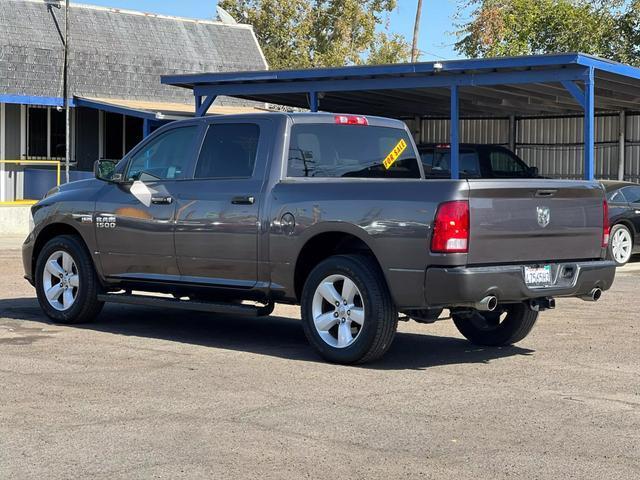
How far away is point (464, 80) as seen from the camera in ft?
70.5

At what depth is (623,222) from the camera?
61.0 feet

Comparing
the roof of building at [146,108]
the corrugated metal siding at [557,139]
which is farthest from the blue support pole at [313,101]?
the corrugated metal siding at [557,139]

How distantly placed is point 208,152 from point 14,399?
331cm

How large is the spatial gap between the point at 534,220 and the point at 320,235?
1646mm

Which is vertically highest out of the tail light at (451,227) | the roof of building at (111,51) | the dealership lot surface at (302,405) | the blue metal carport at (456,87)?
the roof of building at (111,51)

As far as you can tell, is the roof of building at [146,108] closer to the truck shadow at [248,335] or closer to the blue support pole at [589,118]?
the blue support pole at [589,118]

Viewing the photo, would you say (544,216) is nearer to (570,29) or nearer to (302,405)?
(302,405)

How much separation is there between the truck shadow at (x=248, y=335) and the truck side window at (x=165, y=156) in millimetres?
1447

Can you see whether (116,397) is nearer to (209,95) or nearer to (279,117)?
(279,117)

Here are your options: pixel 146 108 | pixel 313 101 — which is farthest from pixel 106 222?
pixel 146 108

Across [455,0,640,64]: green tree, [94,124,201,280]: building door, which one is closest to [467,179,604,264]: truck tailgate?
[94,124,201,280]: building door

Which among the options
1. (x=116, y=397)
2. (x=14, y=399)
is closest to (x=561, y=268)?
(x=116, y=397)

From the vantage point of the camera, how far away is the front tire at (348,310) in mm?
8438

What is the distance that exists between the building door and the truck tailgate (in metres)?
2.93
